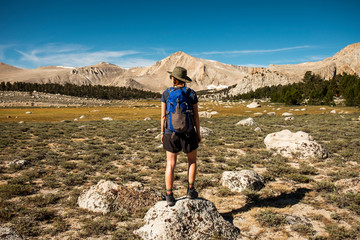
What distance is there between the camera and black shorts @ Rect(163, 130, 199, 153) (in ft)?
16.4

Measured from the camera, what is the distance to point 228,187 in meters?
7.84

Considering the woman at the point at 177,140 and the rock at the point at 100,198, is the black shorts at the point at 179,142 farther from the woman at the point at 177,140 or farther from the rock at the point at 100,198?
the rock at the point at 100,198

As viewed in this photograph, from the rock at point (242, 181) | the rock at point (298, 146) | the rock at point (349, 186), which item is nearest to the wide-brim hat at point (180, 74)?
the rock at point (242, 181)

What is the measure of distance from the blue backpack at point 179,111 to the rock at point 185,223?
73.6 inches

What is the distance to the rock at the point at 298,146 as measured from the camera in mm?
11602

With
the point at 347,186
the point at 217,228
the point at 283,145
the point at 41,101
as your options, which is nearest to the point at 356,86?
the point at 283,145

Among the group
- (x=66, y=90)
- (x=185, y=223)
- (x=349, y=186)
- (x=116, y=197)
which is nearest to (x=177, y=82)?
(x=185, y=223)

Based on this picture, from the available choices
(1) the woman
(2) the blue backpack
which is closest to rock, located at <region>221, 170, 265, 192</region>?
(1) the woman

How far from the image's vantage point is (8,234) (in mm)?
4660

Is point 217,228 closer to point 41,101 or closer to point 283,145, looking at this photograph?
point 283,145

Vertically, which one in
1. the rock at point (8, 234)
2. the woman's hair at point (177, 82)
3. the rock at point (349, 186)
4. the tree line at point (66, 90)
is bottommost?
the rock at point (349, 186)

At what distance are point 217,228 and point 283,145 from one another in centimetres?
936

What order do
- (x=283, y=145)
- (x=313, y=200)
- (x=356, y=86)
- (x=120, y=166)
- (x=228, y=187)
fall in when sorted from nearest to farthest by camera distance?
(x=313, y=200)
(x=228, y=187)
(x=120, y=166)
(x=283, y=145)
(x=356, y=86)

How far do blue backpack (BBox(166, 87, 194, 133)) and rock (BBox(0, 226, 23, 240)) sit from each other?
4198 mm
